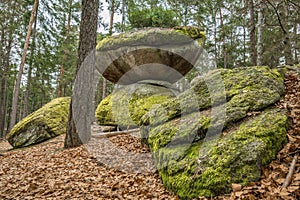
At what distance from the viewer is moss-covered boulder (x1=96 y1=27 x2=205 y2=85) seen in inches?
358

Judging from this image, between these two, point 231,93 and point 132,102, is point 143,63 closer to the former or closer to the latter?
point 132,102

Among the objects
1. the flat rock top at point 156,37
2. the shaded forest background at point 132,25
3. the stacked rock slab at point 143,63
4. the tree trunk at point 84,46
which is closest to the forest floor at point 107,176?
the tree trunk at point 84,46

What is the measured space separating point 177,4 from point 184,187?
37.8ft

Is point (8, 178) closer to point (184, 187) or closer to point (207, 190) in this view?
point (184, 187)

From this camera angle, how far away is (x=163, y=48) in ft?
29.9

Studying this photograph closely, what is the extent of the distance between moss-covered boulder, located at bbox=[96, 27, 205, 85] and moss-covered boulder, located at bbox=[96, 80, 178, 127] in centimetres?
60

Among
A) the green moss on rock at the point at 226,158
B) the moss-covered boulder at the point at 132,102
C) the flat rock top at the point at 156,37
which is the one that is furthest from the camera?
the flat rock top at the point at 156,37

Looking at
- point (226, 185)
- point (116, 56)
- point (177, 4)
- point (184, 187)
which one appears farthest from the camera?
point (177, 4)

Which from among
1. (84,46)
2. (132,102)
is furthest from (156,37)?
(84,46)

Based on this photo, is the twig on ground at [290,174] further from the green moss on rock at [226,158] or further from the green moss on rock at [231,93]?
the green moss on rock at [231,93]

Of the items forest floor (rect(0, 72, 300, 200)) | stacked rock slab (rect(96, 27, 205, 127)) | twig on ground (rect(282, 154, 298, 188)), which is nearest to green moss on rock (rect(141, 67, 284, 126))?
forest floor (rect(0, 72, 300, 200))

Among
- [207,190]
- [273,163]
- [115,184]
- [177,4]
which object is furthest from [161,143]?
[177,4]

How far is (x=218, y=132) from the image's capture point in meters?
3.89

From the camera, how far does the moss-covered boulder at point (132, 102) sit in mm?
8766
